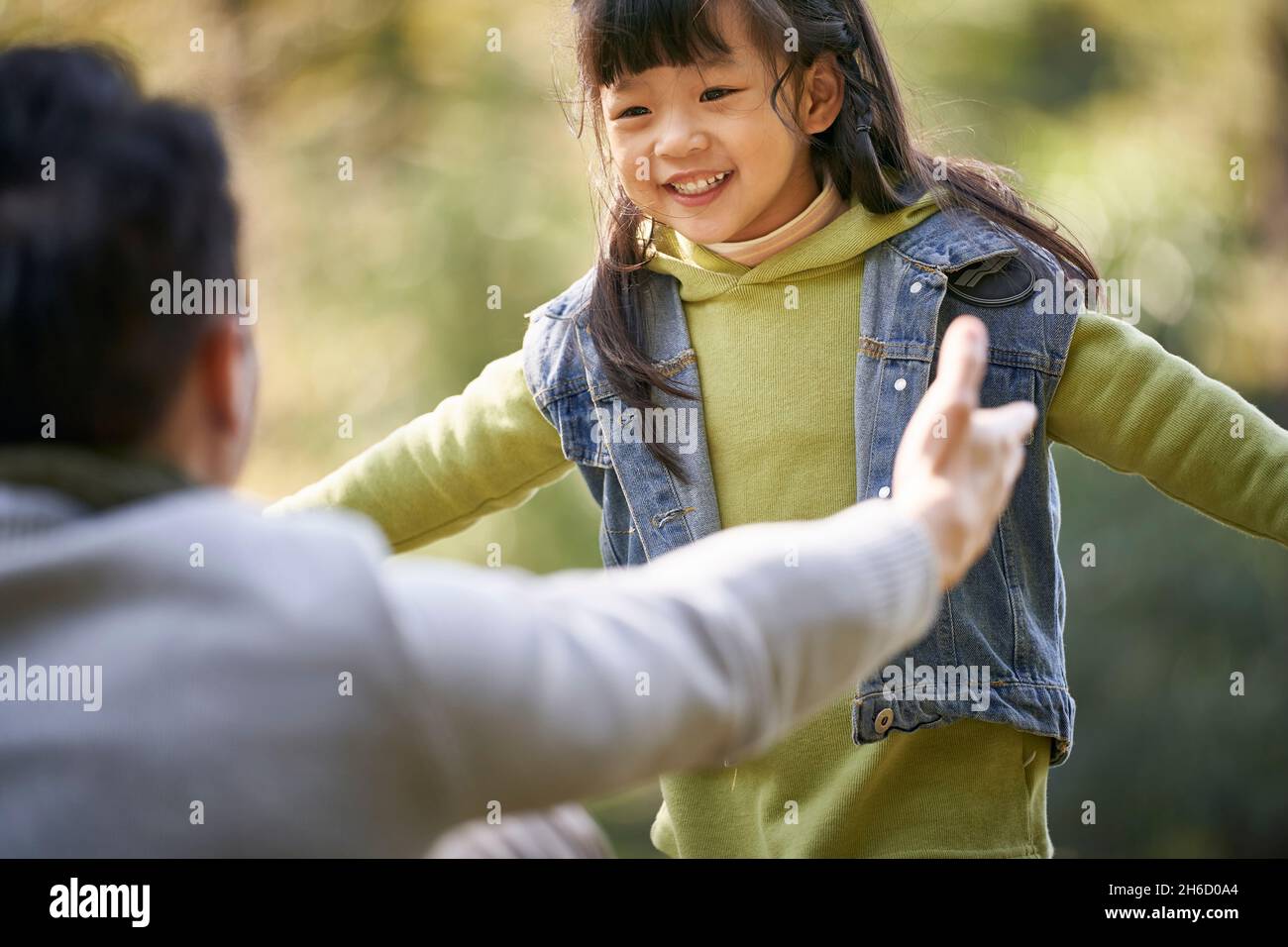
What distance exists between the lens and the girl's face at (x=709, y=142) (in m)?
1.72

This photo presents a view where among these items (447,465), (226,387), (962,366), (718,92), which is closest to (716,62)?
(718,92)

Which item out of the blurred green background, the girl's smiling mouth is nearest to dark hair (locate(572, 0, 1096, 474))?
the girl's smiling mouth

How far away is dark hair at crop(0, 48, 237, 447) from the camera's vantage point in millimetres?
836

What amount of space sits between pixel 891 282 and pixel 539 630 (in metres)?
1.03

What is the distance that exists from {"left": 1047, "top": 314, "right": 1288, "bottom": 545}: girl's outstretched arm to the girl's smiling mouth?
437 mm

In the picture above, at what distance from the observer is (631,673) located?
2.66 feet

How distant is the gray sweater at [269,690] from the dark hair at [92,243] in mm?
71

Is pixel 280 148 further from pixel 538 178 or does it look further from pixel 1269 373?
pixel 1269 373

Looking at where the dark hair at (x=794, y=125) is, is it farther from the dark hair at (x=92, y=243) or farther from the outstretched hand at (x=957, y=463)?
the dark hair at (x=92, y=243)

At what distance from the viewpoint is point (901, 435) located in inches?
65.0

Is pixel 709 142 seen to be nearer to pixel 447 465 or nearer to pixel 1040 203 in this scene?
pixel 447 465

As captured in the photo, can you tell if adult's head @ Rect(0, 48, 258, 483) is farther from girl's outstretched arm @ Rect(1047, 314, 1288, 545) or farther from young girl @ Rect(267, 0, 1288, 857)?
girl's outstretched arm @ Rect(1047, 314, 1288, 545)

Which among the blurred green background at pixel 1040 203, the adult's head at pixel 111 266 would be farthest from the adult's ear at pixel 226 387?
the blurred green background at pixel 1040 203

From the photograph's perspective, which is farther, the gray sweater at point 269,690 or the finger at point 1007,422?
the finger at point 1007,422
